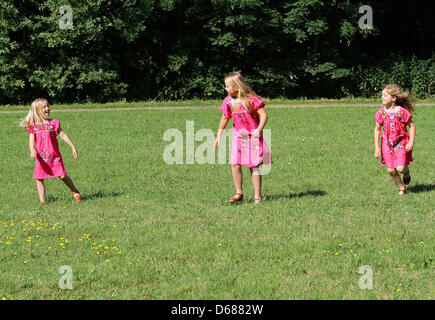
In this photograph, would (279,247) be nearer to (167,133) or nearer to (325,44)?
(167,133)

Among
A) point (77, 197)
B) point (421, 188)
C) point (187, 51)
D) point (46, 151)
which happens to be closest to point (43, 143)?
point (46, 151)

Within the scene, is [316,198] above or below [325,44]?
below

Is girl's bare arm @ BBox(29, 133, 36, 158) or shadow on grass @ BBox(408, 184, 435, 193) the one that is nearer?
girl's bare arm @ BBox(29, 133, 36, 158)

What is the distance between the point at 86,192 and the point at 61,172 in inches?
32.8

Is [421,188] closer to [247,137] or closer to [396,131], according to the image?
[396,131]

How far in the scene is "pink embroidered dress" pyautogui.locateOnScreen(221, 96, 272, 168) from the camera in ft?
28.2

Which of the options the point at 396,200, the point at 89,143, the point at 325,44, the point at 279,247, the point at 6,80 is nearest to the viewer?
the point at 279,247

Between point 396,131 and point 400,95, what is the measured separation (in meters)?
0.53

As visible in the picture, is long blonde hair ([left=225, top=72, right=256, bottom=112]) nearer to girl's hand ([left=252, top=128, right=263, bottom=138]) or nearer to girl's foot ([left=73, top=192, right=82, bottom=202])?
girl's hand ([left=252, top=128, right=263, bottom=138])

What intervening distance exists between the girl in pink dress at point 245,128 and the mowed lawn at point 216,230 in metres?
0.46

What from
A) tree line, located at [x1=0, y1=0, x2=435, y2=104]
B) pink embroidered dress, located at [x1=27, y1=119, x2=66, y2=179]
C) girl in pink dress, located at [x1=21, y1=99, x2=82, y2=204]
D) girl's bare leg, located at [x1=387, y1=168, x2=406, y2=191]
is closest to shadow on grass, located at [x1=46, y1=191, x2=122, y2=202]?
girl in pink dress, located at [x1=21, y1=99, x2=82, y2=204]

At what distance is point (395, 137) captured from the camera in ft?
30.2
